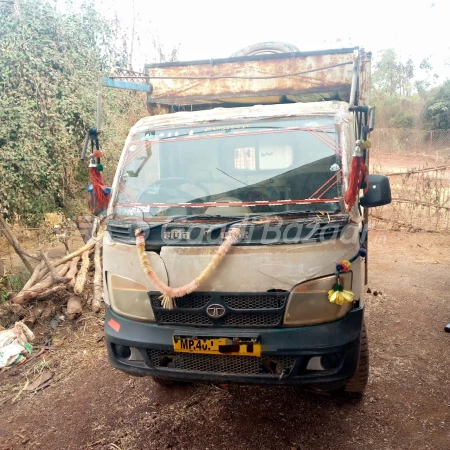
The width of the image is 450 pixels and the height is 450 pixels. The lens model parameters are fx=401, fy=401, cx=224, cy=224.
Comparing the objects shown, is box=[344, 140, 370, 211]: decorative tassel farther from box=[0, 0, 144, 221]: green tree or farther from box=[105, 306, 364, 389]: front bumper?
box=[0, 0, 144, 221]: green tree

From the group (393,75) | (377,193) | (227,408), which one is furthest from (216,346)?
(393,75)

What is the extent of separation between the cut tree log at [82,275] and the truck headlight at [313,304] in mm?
3688

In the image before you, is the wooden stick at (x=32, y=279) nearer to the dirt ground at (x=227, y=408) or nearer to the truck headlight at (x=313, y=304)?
the dirt ground at (x=227, y=408)

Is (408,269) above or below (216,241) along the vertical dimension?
below

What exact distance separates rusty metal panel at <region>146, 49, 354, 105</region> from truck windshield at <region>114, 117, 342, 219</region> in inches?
49.7

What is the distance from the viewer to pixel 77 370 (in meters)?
4.03

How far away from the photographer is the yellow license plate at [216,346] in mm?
2492

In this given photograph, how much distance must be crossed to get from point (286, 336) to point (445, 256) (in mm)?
6044

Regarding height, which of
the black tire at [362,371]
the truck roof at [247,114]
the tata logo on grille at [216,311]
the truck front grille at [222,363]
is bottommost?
the black tire at [362,371]

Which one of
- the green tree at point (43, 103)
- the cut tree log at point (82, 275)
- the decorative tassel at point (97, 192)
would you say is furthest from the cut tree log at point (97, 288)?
the decorative tassel at point (97, 192)

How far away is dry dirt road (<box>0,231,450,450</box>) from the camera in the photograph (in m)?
2.83

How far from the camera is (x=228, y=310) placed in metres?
2.56

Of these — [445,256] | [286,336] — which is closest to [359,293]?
[286,336]

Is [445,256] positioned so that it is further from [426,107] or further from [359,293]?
[426,107]
